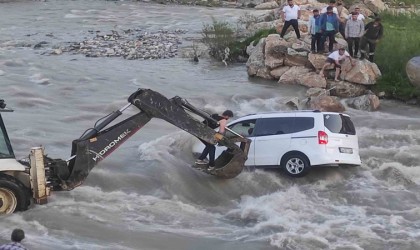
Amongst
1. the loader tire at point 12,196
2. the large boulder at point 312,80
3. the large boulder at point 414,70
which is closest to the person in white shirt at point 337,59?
the large boulder at point 312,80

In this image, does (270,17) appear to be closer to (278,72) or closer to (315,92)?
(278,72)

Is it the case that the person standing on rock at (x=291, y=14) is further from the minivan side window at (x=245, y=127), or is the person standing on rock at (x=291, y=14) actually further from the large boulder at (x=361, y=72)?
the minivan side window at (x=245, y=127)

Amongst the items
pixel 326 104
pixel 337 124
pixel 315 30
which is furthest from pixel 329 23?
pixel 337 124

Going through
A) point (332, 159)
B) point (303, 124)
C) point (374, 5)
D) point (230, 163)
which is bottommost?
point (374, 5)

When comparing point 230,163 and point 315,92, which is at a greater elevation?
point 230,163

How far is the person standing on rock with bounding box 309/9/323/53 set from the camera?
83.5 ft

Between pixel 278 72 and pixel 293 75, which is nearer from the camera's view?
pixel 293 75

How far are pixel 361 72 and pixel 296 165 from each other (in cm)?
1014

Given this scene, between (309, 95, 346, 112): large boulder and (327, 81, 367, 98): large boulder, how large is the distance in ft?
6.45

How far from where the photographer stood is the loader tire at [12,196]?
1222 centimetres

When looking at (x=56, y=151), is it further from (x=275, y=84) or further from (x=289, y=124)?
(x=275, y=84)

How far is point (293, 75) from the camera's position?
27.3m

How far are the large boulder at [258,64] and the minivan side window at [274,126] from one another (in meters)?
11.9

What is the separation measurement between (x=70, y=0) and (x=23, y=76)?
33252mm
